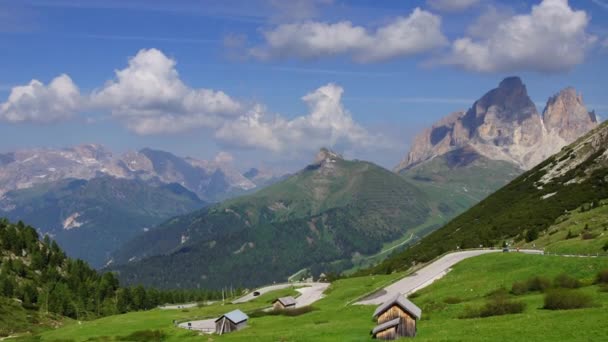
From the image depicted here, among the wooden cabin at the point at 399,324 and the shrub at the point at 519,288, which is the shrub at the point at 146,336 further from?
the shrub at the point at 519,288

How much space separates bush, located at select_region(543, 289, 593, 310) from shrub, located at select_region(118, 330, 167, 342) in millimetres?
52210

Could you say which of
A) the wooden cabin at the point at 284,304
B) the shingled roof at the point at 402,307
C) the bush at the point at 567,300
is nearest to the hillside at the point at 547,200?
the wooden cabin at the point at 284,304

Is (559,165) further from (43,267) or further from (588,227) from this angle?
(43,267)

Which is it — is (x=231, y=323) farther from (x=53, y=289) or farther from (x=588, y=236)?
(x=53, y=289)

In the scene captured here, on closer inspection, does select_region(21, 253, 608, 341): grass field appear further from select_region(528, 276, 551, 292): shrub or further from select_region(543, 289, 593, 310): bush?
select_region(528, 276, 551, 292): shrub

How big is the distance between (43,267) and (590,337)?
7529 inches

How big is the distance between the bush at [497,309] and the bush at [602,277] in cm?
951

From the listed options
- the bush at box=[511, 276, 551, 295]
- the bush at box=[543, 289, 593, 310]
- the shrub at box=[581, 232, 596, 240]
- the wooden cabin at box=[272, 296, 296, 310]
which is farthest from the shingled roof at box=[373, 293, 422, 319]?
the wooden cabin at box=[272, 296, 296, 310]

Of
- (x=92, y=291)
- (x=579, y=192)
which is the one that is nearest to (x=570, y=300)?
(x=579, y=192)

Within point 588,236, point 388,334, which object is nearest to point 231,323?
point 388,334

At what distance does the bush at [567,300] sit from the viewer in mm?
53750

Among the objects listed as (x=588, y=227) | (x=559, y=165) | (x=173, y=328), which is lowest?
(x=173, y=328)

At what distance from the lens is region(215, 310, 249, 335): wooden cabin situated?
Answer: 82.3 m

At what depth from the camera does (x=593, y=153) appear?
174625 mm
